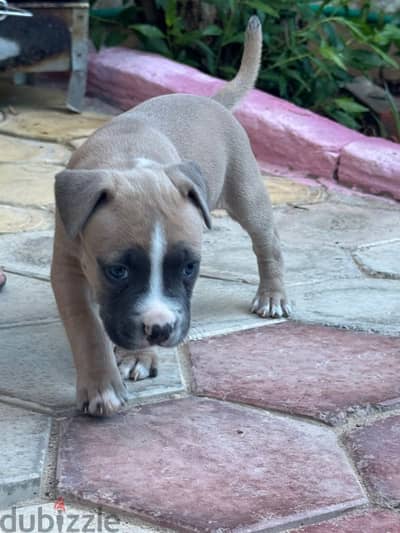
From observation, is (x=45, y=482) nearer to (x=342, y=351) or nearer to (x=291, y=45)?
(x=342, y=351)

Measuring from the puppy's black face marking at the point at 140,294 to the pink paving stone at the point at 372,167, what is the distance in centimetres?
338

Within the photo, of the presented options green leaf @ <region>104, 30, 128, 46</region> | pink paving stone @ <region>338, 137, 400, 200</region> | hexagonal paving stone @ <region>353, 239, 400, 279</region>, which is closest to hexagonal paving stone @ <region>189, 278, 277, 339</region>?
hexagonal paving stone @ <region>353, 239, 400, 279</region>

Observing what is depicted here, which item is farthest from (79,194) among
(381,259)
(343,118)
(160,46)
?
(160,46)

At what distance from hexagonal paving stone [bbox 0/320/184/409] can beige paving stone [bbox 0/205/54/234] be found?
1405mm

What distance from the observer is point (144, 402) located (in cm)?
362

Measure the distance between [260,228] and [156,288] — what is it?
1.50 meters

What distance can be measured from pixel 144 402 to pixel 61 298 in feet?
1.55

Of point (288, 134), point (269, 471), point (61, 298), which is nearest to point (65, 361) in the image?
point (61, 298)

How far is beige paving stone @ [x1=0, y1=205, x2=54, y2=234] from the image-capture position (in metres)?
5.57

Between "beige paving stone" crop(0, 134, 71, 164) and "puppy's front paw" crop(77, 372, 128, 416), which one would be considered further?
"beige paving stone" crop(0, 134, 71, 164)

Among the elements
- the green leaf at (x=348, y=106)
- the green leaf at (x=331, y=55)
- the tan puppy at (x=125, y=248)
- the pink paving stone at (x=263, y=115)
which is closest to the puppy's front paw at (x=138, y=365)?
the tan puppy at (x=125, y=248)

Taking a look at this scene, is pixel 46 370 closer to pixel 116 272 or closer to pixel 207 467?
pixel 116 272

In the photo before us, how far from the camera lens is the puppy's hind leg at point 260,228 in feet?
14.9

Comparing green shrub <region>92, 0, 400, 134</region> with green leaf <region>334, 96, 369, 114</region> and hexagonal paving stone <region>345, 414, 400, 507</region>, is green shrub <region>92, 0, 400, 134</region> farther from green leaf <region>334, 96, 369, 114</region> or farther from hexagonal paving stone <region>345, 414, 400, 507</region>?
hexagonal paving stone <region>345, 414, 400, 507</region>
